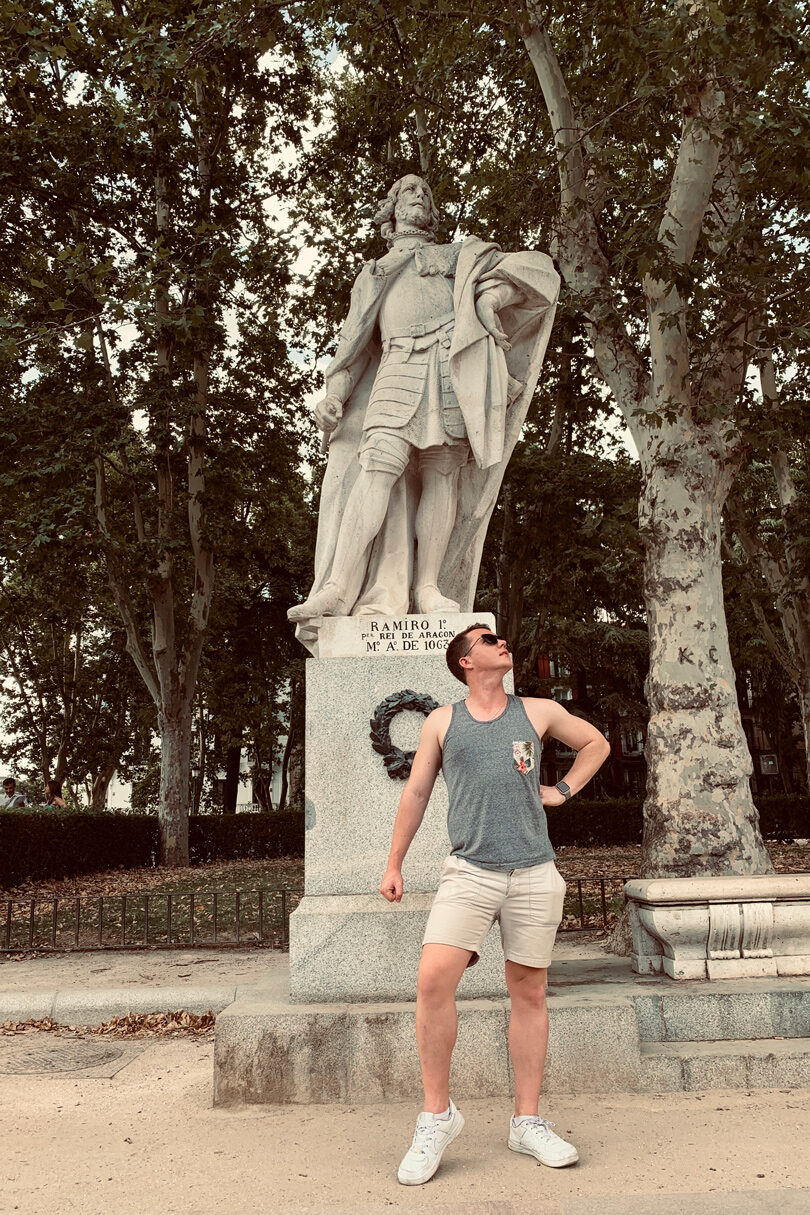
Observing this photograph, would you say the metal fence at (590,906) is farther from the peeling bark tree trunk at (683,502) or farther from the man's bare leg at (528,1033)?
the man's bare leg at (528,1033)

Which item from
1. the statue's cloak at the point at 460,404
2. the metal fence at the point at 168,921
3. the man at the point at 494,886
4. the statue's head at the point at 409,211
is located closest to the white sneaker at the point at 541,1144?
the man at the point at 494,886

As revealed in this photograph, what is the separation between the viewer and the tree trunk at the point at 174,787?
17.8 metres

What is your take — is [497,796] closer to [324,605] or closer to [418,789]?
[418,789]

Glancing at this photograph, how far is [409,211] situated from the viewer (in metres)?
5.92

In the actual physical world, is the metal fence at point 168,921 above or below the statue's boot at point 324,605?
below

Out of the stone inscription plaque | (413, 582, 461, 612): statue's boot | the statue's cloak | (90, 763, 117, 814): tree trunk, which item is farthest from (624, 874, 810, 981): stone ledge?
(90, 763, 117, 814): tree trunk

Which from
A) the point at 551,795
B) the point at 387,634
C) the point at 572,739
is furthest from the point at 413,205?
the point at 551,795

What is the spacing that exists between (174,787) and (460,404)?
14.1 m

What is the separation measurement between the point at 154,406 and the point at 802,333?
10262 mm

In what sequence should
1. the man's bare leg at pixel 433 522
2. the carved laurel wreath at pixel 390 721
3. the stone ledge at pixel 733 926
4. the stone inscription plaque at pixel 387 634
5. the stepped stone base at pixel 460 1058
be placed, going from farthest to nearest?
the man's bare leg at pixel 433 522 → the stone inscription plaque at pixel 387 634 → the stone ledge at pixel 733 926 → the carved laurel wreath at pixel 390 721 → the stepped stone base at pixel 460 1058

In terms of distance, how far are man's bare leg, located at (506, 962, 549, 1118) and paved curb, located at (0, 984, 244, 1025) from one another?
3.59 meters

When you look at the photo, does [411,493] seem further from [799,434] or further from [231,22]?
[799,434]

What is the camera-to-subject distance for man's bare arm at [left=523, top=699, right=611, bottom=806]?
11.1 feet

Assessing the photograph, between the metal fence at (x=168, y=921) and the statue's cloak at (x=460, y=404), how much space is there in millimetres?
3879
